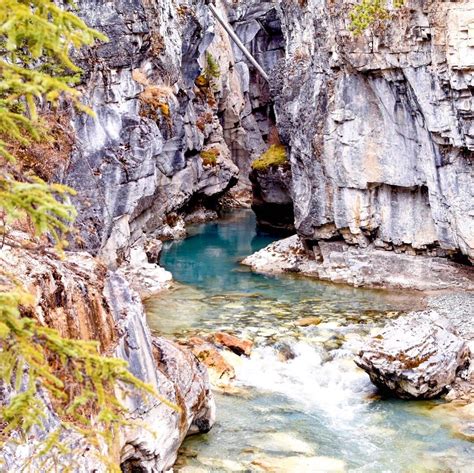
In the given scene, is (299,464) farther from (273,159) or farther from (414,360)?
(273,159)

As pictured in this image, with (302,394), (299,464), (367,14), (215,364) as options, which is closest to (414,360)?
(302,394)

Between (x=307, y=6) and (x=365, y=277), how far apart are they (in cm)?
1256

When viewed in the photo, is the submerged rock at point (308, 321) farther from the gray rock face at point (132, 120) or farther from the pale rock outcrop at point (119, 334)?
the pale rock outcrop at point (119, 334)

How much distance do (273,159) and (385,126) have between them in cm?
1399

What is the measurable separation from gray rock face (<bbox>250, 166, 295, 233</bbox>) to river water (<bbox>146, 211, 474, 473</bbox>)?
12848 millimetres

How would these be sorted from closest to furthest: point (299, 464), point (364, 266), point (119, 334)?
1. point (119, 334)
2. point (299, 464)
3. point (364, 266)

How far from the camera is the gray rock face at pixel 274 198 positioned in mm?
38625

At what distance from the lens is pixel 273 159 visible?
129ft

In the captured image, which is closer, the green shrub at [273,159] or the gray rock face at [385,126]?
the gray rock face at [385,126]

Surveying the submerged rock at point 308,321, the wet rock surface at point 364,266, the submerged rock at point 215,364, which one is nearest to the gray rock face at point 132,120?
the submerged rock at point 215,364

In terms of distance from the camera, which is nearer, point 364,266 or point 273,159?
point 364,266

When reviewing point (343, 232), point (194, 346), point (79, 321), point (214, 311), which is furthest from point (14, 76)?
point (343, 232)

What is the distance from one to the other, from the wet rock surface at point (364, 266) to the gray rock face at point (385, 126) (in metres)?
0.58

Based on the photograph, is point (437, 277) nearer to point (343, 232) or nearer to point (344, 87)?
point (343, 232)
